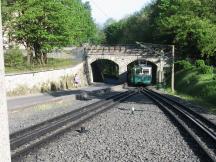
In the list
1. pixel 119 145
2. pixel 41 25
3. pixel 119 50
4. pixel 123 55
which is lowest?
pixel 119 145

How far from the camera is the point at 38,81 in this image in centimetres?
3950

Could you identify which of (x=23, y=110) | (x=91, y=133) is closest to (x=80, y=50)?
(x=23, y=110)

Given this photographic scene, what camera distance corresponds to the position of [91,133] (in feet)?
46.3

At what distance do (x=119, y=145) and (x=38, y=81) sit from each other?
28.6m

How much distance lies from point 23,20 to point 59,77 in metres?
7.33

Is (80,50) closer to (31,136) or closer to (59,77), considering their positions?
(59,77)

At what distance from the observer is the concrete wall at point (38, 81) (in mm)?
33406

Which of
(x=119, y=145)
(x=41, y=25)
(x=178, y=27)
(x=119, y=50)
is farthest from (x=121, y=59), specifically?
(x=119, y=145)

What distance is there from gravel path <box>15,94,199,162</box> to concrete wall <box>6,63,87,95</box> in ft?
58.0

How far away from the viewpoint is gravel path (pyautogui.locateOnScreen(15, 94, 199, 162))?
32.5 ft

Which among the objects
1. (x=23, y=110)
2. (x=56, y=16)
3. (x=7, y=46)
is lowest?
(x=23, y=110)

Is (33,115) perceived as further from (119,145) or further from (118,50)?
(118,50)

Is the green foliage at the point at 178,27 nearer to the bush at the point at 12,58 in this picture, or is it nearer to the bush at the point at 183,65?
the bush at the point at 183,65

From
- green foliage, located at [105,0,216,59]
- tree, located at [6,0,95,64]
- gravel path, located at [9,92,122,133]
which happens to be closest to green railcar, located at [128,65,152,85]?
green foliage, located at [105,0,216,59]
